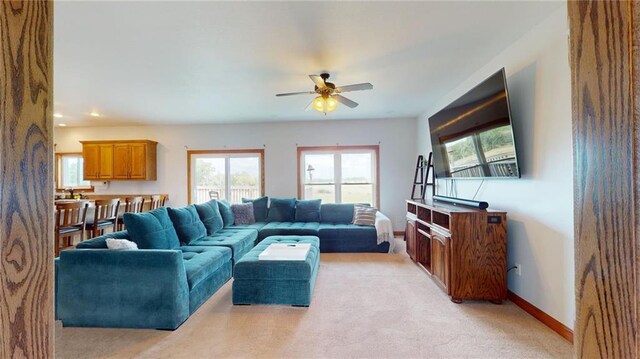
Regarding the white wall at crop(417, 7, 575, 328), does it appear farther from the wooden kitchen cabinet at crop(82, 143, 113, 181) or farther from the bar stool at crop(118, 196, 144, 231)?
the wooden kitchen cabinet at crop(82, 143, 113, 181)

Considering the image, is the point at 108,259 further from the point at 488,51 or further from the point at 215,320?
the point at 488,51

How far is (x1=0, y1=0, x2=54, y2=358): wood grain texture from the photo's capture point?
52 centimetres

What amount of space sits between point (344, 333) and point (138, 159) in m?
5.78

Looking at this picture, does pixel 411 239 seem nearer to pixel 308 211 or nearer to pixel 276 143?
pixel 308 211

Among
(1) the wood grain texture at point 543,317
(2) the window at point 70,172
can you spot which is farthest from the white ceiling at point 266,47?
(2) the window at point 70,172

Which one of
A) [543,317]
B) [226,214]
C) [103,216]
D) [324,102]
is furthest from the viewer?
[226,214]

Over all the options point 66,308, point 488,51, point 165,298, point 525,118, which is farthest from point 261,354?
point 488,51

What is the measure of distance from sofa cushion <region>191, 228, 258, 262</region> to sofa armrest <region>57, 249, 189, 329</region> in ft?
3.69

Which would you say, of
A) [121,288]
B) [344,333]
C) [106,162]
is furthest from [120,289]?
[106,162]

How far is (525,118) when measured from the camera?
8.25 ft

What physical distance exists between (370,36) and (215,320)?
288 cm

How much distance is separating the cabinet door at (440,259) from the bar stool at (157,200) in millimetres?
5283

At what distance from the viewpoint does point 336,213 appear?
5.12 m

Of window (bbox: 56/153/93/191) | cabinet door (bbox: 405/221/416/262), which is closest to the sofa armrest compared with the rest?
cabinet door (bbox: 405/221/416/262)
